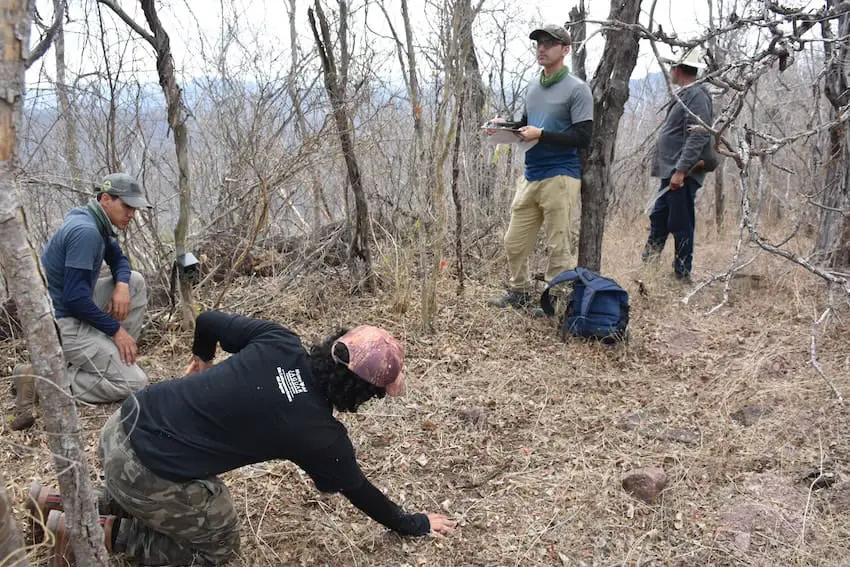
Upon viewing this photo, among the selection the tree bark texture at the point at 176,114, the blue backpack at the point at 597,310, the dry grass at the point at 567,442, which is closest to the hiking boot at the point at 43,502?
the dry grass at the point at 567,442

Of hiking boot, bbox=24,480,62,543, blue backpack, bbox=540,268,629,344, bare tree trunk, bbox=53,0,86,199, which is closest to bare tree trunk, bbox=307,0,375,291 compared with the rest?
blue backpack, bbox=540,268,629,344

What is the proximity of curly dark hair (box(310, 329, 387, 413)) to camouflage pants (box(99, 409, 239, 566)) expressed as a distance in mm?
591

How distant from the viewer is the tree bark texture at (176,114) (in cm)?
320

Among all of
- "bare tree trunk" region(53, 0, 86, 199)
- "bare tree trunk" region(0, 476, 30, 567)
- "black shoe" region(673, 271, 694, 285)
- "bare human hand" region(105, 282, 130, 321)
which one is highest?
"bare tree trunk" region(53, 0, 86, 199)

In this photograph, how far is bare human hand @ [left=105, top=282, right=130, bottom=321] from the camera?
330 cm

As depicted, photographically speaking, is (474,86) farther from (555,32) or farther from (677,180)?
(677,180)

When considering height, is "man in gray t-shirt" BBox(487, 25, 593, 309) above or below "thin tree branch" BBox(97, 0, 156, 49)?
below

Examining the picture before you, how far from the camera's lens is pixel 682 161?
15.1 ft

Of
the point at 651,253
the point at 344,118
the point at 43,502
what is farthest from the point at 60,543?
the point at 651,253

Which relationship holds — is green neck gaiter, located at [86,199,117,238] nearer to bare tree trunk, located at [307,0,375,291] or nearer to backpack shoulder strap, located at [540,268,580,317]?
bare tree trunk, located at [307,0,375,291]

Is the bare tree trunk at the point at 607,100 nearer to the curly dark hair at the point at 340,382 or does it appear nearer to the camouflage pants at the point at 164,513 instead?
the curly dark hair at the point at 340,382

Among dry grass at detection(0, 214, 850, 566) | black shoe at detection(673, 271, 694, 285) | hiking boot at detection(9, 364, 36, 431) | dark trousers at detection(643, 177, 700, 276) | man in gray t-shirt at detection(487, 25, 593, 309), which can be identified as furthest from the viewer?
black shoe at detection(673, 271, 694, 285)

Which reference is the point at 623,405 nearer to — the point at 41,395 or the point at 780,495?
the point at 780,495

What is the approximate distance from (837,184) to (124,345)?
16.0 feet
